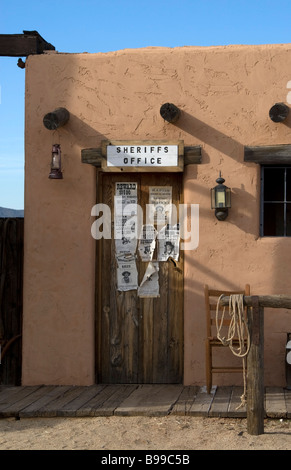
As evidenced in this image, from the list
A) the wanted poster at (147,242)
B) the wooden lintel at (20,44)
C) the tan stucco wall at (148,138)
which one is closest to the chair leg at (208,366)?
the tan stucco wall at (148,138)

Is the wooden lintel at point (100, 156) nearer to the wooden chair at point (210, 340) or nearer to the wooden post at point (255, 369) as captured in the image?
the wooden chair at point (210, 340)

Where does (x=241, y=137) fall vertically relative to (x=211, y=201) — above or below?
above

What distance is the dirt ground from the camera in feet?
18.4

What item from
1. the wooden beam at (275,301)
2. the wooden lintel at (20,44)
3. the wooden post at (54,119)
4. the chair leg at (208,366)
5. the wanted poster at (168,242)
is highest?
the wooden lintel at (20,44)

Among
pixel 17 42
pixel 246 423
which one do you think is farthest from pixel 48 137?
pixel 246 423

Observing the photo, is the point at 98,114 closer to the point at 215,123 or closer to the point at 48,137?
the point at 48,137

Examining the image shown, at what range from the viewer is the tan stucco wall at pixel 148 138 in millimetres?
7477

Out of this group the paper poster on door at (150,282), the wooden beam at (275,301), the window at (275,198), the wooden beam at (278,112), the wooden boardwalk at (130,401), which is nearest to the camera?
the wooden beam at (275,301)

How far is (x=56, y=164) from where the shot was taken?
7531mm

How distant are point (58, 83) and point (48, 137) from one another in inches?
23.8

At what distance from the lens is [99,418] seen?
21.2ft

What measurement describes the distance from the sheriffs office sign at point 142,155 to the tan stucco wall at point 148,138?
0.45ft
